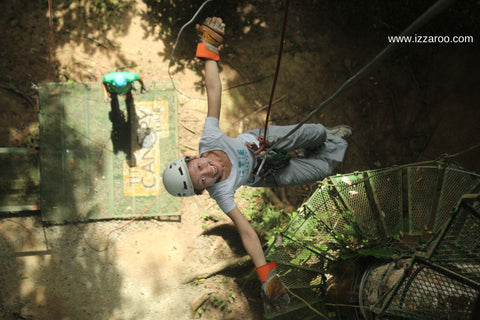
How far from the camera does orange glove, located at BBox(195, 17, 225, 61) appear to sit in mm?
3316

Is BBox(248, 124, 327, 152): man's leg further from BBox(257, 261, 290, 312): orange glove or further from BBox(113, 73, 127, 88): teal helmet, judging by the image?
BBox(113, 73, 127, 88): teal helmet

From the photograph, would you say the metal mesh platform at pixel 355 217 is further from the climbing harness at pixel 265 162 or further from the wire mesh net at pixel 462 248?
the wire mesh net at pixel 462 248

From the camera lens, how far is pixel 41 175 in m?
5.05

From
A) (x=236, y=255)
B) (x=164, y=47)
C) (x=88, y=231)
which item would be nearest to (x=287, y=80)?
(x=164, y=47)

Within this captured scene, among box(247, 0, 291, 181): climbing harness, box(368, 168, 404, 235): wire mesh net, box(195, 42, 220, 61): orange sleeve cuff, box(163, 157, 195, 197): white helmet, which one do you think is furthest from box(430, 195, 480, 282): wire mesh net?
box(195, 42, 220, 61): orange sleeve cuff

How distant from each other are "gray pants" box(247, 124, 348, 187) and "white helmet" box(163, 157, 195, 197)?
896 mm

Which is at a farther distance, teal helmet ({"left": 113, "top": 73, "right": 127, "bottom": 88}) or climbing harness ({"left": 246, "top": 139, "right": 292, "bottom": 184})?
teal helmet ({"left": 113, "top": 73, "right": 127, "bottom": 88})

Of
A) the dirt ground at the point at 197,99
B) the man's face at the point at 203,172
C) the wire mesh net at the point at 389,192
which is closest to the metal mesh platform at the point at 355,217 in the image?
the wire mesh net at the point at 389,192

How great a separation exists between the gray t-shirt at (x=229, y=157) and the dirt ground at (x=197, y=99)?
198cm

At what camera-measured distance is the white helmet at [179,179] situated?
3.18m

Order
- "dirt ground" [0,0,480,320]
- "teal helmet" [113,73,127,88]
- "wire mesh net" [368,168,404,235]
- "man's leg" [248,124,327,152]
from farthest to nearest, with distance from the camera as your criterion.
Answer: "dirt ground" [0,0,480,320] < "teal helmet" [113,73,127,88] < "man's leg" [248,124,327,152] < "wire mesh net" [368,168,404,235]

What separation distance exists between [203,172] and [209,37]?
1414 millimetres

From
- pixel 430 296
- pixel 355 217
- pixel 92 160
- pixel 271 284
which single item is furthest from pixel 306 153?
pixel 92 160

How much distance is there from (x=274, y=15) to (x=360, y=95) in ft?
6.84
